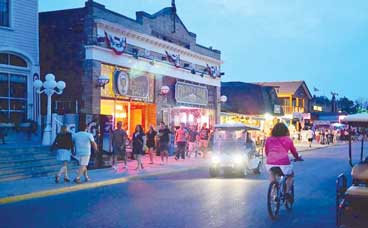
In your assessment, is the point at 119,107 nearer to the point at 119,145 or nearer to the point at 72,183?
the point at 119,145

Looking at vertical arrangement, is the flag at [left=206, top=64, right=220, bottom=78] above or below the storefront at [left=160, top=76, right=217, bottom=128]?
above

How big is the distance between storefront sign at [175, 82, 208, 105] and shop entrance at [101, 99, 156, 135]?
2802mm

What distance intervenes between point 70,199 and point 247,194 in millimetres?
4356

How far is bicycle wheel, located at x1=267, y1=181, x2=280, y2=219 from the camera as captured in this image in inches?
370

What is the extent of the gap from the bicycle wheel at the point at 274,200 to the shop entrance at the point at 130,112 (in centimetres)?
1674

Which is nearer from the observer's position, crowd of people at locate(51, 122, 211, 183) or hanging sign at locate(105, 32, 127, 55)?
crowd of people at locate(51, 122, 211, 183)

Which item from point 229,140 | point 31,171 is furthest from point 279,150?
point 31,171

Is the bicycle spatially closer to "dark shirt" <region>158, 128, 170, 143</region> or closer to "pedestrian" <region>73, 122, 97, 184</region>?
"pedestrian" <region>73, 122, 97, 184</region>

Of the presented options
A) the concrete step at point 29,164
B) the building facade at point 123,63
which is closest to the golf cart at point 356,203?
the concrete step at point 29,164

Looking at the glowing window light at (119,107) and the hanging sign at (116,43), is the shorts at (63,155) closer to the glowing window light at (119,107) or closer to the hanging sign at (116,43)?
the hanging sign at (116,43)

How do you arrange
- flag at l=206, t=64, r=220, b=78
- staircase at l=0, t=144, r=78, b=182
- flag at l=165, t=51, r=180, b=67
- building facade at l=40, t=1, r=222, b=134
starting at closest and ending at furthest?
staircase at l=0, t=144, r=78, b=182 < building facade at l=40, t=1, r=222, b=134 < flag at l=165, t=51, r=180, b=67 < flag at l=206, t=64, r=220, b=78

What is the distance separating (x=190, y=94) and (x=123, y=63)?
7.93m

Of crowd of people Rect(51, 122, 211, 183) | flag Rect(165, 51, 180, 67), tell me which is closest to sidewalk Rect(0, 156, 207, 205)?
crowd of people Rect(51, 122, 211, 183)

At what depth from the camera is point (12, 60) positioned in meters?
22.2
